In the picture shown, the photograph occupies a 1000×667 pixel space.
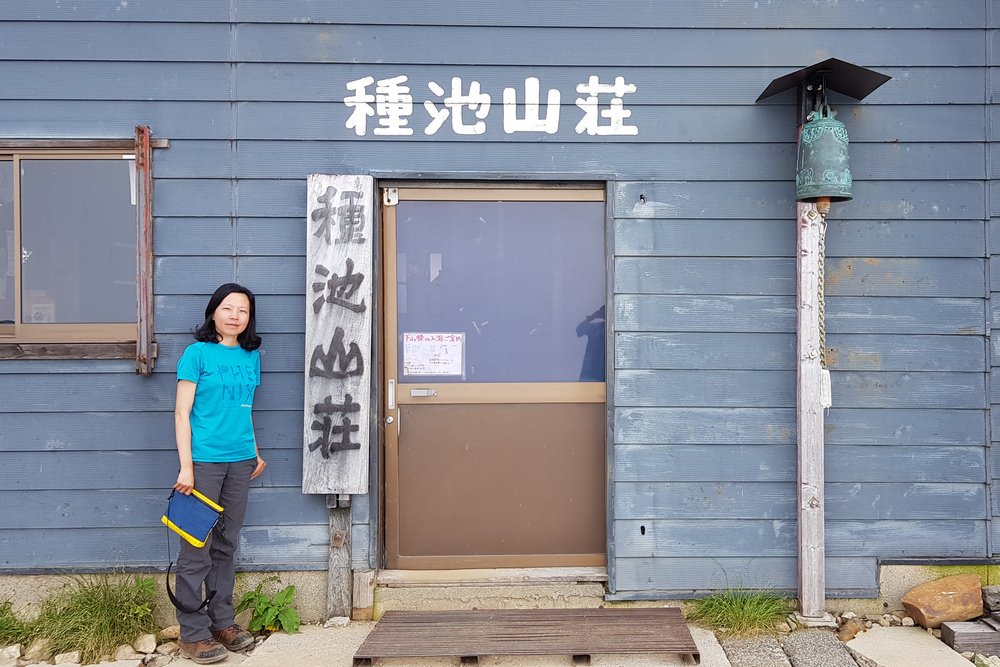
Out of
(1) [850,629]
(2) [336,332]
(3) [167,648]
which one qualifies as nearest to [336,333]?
(2) [336,332]

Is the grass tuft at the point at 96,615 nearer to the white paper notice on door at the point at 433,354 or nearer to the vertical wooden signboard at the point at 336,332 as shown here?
the vertical wooden signboard at the point at 336,332

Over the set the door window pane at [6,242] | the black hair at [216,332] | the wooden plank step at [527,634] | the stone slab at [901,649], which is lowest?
the stone slab at [901,649]

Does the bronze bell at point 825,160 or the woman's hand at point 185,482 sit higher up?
the bronze bell at point 825,160

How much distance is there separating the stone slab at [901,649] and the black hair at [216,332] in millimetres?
3384

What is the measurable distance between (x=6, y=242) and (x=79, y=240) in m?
0.40

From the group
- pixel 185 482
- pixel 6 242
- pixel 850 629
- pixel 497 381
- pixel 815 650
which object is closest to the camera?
pixel 185 482

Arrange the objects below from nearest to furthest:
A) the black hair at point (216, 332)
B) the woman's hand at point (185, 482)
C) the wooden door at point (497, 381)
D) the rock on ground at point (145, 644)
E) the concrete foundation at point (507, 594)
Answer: the woman's hand at point (185, 482) < the black hair at point (216, 332) < the rock on ground at point (145, 644) < the concrete foundation at point (507, 594) < the wooden door at point (497, 381)

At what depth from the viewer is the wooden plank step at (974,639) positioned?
3541 millimetres

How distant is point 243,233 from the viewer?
3861 mm

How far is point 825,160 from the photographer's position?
3.55m

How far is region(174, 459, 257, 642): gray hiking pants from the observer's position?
11.3ft

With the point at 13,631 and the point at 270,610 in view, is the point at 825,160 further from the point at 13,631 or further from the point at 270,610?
the point at 13,631

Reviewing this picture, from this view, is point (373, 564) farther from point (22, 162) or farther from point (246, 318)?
point (22, 162)

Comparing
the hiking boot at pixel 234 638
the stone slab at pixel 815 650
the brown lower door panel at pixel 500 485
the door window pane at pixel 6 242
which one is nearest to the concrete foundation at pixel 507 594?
the brown lower door panel at pixel 500 485
